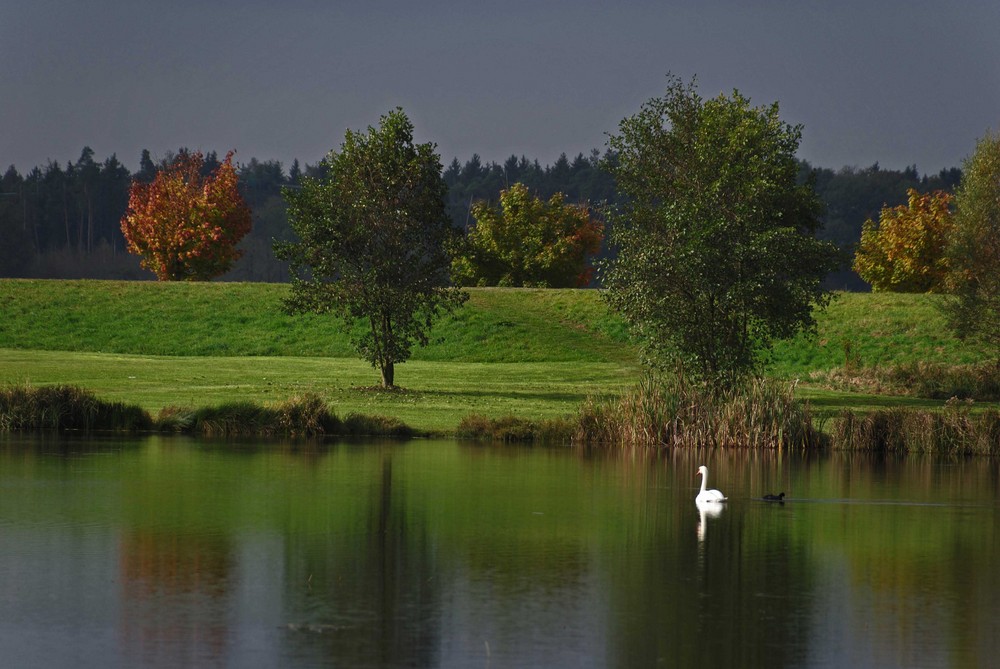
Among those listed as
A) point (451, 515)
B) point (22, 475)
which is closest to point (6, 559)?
point (451, 515)

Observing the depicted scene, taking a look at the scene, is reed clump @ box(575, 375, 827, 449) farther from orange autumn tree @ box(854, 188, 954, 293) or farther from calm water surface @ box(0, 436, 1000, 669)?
orange autumn tree @ box(854, 188, 954, 293)

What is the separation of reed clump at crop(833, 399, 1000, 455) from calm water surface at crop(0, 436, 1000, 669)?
12.8 feet

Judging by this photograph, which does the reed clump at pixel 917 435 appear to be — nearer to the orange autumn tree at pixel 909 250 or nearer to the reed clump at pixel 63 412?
the reed clump at pixel 63 412

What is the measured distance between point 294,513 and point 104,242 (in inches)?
7075

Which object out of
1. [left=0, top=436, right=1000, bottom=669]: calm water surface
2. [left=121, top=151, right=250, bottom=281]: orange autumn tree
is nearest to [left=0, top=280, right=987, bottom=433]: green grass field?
[left=121, top=151, right=250, bottom=281]: orange autumn tree

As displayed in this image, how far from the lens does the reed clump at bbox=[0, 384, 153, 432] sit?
39125 mm

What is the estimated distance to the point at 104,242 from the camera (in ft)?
642

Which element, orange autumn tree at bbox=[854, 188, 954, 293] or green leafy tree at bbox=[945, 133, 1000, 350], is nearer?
green leafy tree at bbox=[945, 133, 1000, 350]

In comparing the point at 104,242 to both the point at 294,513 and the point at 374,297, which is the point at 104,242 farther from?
the point at 294,513

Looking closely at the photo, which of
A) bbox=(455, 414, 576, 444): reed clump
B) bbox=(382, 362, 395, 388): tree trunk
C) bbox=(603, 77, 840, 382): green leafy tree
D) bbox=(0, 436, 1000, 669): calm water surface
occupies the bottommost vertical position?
bbox=(0, 436, 1000, 669): calm water surface

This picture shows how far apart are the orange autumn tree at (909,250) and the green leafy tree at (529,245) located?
18620 mm

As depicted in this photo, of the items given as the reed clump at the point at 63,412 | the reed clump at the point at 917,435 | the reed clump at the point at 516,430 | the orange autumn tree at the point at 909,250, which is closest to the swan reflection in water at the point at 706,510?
the reed clump at the point at 917,435

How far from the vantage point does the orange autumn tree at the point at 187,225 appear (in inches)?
3531

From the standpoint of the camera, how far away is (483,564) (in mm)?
19656
